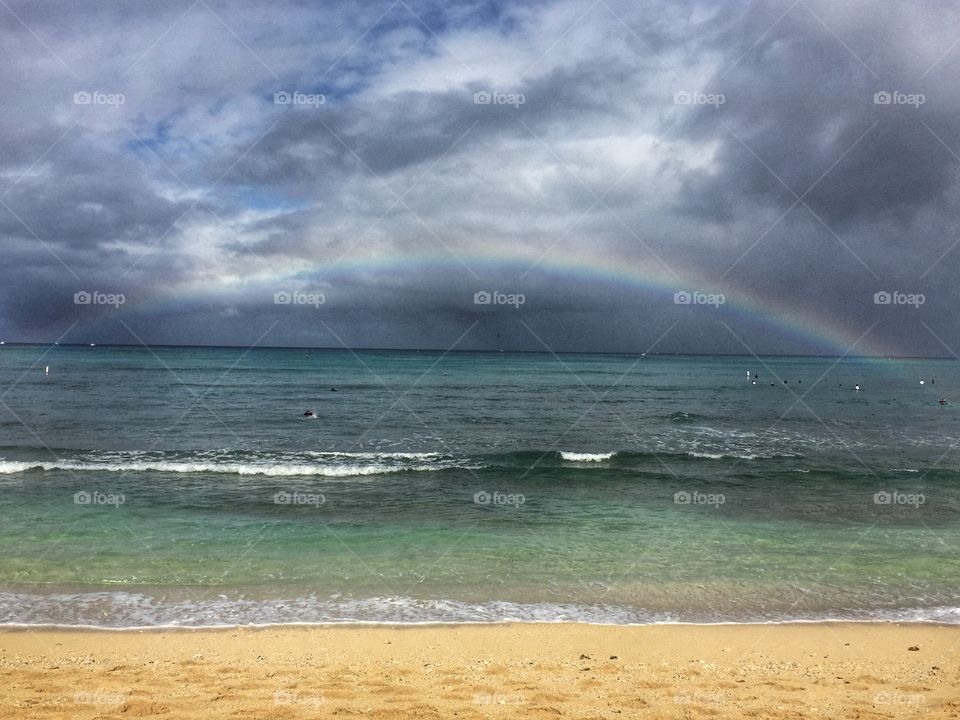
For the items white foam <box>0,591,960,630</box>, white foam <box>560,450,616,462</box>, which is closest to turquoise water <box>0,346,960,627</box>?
white foam <box>0,591,960,630</box>

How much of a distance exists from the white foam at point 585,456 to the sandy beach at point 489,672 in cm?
1512

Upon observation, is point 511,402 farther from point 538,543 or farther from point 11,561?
point 11,561

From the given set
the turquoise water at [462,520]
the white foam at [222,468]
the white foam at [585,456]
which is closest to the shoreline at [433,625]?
the turquoise water at [462,520]

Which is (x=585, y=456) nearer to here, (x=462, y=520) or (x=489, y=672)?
(x=462, y=520)

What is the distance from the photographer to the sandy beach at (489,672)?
6402 millimetres

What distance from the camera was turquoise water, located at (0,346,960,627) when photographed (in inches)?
399

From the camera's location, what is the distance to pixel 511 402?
158 ft

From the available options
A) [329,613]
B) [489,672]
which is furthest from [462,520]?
[489,672]

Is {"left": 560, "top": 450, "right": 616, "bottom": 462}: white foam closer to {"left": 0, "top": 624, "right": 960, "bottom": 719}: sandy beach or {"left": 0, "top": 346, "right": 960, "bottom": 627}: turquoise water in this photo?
{"left": 0, "top": 346, "right": 960, "bottom": 627}: turquoise water

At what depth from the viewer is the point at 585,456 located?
24922 mm

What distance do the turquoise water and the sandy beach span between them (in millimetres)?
775

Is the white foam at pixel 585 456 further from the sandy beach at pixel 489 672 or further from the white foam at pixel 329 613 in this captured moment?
the sandy beach at pixel 489 672

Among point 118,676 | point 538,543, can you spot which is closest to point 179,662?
point 118,676

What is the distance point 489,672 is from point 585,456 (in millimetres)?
18071
